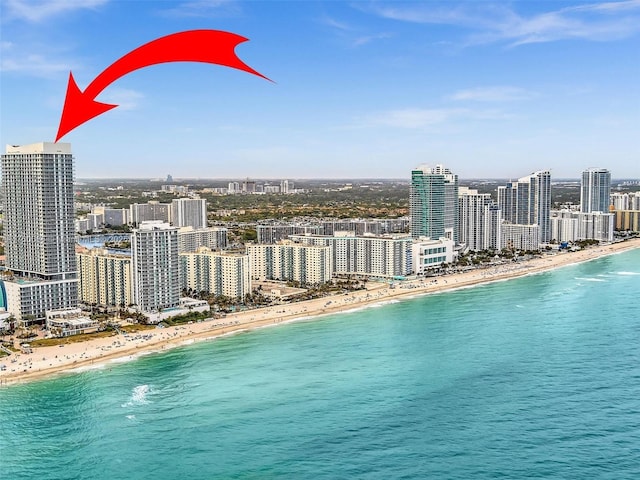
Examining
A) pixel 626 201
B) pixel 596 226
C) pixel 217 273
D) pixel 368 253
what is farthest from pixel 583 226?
pixel 217 273

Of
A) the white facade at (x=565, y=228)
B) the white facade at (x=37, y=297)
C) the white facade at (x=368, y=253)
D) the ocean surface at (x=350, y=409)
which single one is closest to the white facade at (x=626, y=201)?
the white facade at (x=565, y=228)

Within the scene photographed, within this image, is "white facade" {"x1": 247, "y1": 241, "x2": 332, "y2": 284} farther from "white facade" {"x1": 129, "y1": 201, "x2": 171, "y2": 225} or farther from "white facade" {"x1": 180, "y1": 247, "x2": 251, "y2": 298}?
"white facade" {"x1": 129, "y1": 201, "x2": 171, "y2": 225}

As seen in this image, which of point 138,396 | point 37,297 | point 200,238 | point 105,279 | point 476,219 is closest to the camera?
point 138,396

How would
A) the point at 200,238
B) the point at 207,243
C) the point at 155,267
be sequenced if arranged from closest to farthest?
the point at 155,267 < the point at 200,238 < the point at 207,243

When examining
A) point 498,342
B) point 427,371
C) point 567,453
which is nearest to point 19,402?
point 427,371

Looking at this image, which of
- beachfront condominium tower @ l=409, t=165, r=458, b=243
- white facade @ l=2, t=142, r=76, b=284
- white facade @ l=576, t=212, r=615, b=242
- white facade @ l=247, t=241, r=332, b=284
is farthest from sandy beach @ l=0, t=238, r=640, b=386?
white facade @ l=576, t=212, r=615, b=242

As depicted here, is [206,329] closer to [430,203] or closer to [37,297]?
[37,297]

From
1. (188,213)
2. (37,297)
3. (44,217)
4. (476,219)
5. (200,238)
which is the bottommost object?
(37,297)
